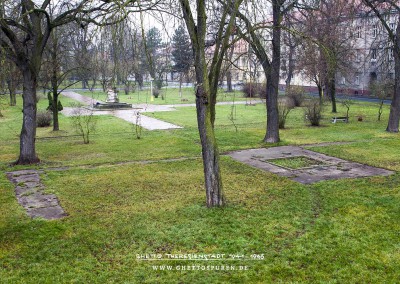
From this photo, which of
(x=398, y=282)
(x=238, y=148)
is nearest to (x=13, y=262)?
(x=398, y=282)

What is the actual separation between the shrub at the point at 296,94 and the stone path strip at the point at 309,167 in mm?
19746

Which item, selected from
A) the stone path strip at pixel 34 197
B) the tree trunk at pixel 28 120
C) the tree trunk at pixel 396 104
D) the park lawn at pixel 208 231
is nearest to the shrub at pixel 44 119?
the tree trunk at pixel 28 120

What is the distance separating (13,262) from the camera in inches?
236

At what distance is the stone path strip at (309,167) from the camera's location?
10898 millimetres

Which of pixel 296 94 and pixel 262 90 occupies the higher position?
pixel 262 90

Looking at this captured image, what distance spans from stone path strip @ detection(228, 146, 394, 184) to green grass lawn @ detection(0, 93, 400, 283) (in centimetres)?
47

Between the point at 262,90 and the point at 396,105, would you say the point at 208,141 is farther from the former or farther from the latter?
the point at 262,90

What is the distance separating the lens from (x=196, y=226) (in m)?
7.32

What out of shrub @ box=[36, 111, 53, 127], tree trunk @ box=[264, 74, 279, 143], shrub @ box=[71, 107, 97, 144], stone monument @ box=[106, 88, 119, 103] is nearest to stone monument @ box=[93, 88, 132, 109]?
stone monument @ box=[106, 88, 119, 103]

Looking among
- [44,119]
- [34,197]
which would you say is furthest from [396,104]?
[44,119]

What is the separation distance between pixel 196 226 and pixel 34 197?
4.14m

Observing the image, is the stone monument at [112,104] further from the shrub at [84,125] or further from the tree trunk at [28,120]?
the tree trunk at [28,120]

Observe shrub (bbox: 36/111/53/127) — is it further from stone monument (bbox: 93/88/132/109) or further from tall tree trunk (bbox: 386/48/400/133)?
tall tree trunk (bbox: 386/48/400/133)

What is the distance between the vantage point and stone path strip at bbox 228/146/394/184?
10.9 metres
